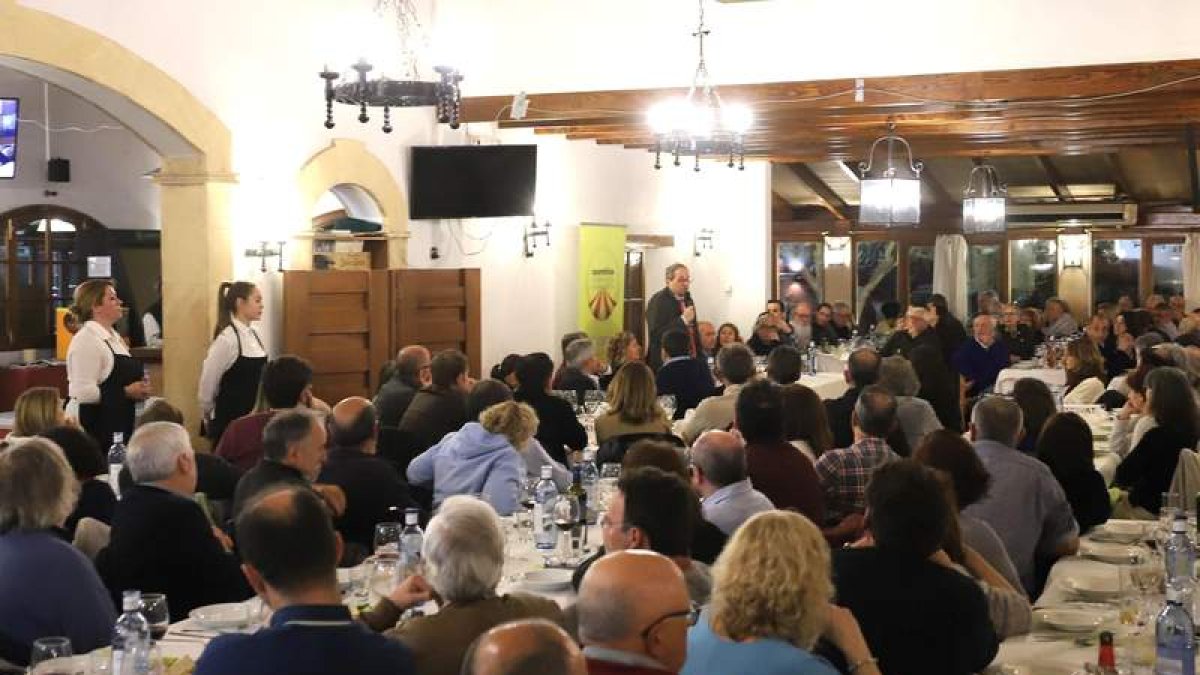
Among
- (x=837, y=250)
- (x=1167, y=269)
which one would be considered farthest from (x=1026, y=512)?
(x=837, y=250)

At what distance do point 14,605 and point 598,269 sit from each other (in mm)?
11212

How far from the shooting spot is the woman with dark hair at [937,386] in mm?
9680

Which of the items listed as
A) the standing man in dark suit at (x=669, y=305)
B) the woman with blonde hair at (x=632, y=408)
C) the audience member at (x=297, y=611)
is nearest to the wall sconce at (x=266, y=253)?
the woman with blonde hair at (x=632, y=408)

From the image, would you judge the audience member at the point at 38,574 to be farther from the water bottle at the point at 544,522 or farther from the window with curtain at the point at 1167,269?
the window with curtain at the point at 1167,269

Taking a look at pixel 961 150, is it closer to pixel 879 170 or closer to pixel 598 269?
pixel 879 170

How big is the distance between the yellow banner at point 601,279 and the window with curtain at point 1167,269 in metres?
11.1

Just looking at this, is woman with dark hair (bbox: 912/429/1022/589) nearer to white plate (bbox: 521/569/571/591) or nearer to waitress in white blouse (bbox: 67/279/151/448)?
white plate (bbox: 521/569/571/591)

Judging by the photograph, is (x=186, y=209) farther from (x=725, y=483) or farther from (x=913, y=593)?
(x=913, y=593)

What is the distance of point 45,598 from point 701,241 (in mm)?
14804

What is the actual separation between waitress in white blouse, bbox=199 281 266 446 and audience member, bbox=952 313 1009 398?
6.14 metres

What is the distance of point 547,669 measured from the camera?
212 centimetres

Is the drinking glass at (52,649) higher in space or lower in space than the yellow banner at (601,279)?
lower

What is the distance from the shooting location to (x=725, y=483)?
5375mm

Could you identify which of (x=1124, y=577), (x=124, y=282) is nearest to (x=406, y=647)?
(x=1124, y=577)
